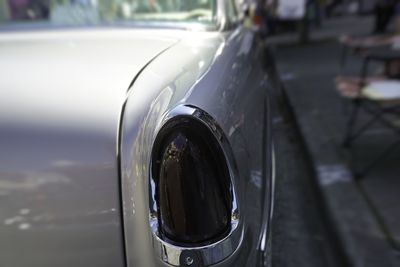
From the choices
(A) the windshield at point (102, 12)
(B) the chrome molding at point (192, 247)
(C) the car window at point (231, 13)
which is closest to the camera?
(B) the chrome molding at point (192, 247)

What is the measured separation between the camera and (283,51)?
38.5 feet

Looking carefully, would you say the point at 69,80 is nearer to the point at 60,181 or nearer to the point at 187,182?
the point at 60,181

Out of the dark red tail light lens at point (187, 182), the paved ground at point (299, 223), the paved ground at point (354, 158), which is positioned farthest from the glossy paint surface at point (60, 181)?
the paved ground at point (354, 158)

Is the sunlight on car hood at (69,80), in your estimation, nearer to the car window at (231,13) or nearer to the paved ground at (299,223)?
the car window at (231,13)

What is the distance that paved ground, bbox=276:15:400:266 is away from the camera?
2.94 meters

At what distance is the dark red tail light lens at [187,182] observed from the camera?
1.28m

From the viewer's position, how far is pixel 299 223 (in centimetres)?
347

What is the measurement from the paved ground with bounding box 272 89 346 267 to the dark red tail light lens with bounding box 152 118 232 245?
3.33ft

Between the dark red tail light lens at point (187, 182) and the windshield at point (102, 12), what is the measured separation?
4.05ft

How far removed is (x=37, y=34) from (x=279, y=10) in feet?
28.6

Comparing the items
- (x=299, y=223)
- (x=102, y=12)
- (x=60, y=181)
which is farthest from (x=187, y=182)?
(x=299, y=223)

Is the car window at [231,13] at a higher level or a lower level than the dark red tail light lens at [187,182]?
higher

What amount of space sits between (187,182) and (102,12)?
150cm

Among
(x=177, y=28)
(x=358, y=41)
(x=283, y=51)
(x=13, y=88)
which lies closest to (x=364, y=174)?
(x=177, y=28)
